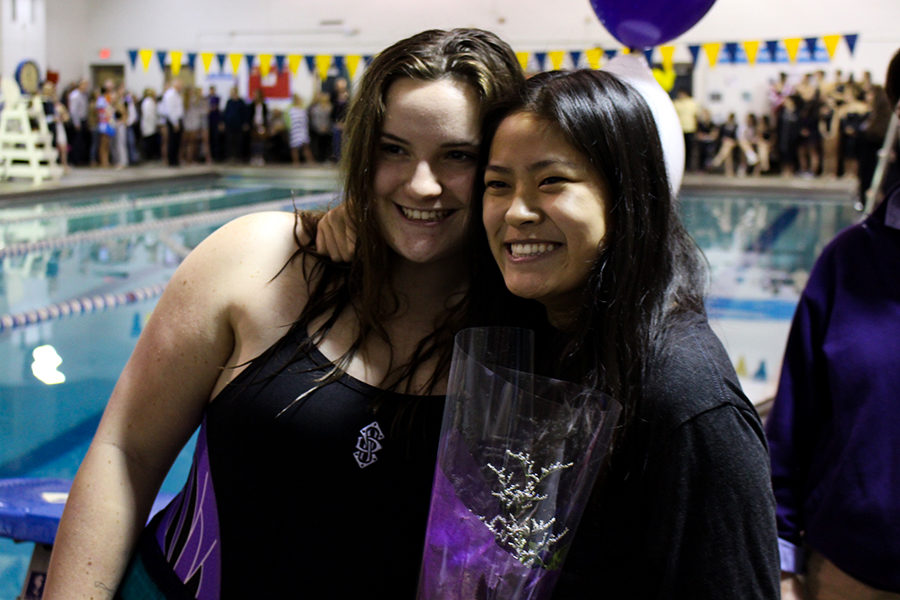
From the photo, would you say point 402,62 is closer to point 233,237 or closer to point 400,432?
point 233,237

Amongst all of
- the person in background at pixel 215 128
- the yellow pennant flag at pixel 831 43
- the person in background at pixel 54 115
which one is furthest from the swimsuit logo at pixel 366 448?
the person in background at pixel 215 128

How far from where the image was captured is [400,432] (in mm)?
1332

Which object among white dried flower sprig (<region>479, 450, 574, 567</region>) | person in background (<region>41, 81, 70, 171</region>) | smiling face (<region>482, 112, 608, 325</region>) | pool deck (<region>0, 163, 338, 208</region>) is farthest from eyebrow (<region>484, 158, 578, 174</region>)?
person in background (<region>41, 81, 70, 171</region>)

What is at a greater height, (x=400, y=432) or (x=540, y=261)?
(x=540, y=261)

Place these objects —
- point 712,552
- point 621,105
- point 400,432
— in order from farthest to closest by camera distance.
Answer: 1. point 400,432
2. point 621,105
3. point 712,552

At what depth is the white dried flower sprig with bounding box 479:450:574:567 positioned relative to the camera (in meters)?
0.96

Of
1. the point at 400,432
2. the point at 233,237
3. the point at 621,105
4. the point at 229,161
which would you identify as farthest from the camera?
the point at 229,161

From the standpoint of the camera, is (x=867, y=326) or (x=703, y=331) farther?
(x=867, y=326)

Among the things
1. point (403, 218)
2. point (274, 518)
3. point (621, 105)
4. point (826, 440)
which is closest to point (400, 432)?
point (274, 518)

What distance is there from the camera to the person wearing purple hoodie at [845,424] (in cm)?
146

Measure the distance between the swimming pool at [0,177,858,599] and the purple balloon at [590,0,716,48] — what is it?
0.83 metres

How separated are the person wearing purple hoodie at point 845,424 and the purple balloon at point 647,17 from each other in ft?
3.39

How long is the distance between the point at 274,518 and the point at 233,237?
19.8 inches

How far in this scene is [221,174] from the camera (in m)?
17.5
